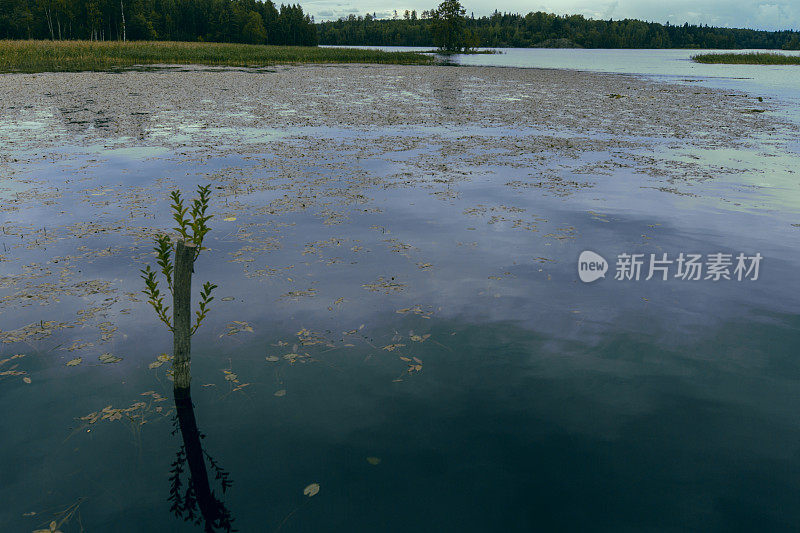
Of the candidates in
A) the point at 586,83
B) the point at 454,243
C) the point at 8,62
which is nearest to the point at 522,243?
the point at 454,243

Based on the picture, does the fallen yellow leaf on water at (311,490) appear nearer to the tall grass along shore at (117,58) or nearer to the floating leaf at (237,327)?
the floating leaf at (237,327)

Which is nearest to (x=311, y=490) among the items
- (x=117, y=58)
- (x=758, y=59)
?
(x=117, y=58)

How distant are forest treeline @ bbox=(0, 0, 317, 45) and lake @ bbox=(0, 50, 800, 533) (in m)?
114

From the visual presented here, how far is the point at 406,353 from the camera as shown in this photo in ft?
22.9

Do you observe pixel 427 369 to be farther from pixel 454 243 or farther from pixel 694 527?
pixel 454 243

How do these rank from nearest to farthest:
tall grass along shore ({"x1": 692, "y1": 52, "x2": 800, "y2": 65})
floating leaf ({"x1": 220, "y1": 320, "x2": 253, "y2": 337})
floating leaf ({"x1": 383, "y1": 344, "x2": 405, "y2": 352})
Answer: floating leaf ({"x1": 383, "y1": 344, "x2": 405, "y2": 352}), floating leaf ({"x1": 220, "y1": 320, "x2": 253, "y2": 337}), tall grass along shore ({"x1": 692, "y1": 52, "x2": 800, "y2": 65})

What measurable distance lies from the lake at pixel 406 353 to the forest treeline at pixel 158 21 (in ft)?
374

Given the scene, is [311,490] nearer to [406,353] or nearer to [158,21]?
[406,353]

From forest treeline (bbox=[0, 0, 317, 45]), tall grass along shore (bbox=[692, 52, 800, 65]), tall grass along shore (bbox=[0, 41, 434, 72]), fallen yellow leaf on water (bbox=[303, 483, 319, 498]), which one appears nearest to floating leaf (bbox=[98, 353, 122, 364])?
fallen yellow leaf on water (bbox=[303, 483, 319, 498])

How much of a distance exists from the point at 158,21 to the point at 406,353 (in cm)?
16909

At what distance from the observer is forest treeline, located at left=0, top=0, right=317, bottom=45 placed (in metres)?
113

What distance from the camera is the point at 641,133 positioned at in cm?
2441

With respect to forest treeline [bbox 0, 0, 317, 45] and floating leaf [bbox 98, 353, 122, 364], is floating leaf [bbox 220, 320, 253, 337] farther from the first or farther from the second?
forest treeline [bbox 0, 0, 317, 45]

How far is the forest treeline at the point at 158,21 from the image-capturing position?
371 feet
